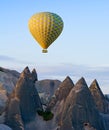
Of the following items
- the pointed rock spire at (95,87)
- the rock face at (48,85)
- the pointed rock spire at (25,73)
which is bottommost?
the rock face at (48,85)

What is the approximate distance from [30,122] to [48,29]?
1605cm

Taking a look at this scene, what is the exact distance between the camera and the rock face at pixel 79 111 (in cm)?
7381

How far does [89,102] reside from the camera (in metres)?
76.6

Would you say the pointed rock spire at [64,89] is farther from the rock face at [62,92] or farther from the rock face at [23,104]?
the rock face at [23,104]

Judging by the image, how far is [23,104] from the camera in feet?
256

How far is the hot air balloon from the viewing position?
78.4 metres

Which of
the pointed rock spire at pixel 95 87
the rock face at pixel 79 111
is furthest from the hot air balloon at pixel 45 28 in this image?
the pointed rock spire at pixel 95 87

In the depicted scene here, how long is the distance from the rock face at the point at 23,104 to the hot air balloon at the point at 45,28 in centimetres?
656

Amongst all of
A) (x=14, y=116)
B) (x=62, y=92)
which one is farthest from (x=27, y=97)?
(x=62, y=92)

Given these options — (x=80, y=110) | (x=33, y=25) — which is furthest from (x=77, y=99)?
(x=33, y=25)

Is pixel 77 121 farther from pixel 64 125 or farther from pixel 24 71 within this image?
pixel 24 71

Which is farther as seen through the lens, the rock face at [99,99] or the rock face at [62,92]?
the rock face at [99,99]

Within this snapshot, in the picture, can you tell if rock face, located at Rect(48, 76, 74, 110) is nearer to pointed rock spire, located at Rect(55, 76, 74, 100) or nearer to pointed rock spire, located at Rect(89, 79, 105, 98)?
pointed rock spire, located at Rect(55, 76, 74, 100)

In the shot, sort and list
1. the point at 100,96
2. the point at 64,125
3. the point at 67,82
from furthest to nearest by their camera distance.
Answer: the point at 100,96
the point at 67,82
the point at 64,125
